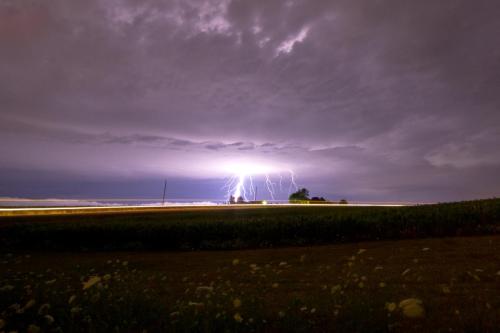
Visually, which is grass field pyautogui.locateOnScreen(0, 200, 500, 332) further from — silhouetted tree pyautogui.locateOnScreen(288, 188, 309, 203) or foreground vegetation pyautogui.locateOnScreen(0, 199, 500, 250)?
silhouetted tree pyautogui.locateOnScreen(288, 188, 309, 203)

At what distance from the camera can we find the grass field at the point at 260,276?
509cm

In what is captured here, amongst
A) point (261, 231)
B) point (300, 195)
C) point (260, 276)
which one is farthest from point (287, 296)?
point (300, 195)

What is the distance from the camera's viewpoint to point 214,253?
577 inches

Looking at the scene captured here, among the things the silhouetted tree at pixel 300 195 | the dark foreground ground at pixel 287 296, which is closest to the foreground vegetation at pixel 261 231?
the dark foreground ground at pixel 287 296

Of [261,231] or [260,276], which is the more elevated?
[261,231]

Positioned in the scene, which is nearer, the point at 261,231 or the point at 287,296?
the point at 287,296

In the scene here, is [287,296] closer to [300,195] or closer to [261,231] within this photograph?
[261,231]

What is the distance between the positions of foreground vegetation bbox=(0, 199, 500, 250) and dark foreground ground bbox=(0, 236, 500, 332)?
356cm

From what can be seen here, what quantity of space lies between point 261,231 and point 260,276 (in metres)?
7.74

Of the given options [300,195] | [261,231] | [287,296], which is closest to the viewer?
[287,296]

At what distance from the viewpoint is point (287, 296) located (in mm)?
6664

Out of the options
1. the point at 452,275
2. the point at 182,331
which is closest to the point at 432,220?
the point at 452,275

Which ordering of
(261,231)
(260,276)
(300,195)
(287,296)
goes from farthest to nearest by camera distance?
1. (300,195)
2. (261,231)
3. (260,276)
4. (287,296)

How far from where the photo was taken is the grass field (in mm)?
5086
